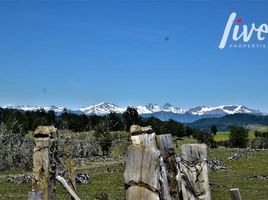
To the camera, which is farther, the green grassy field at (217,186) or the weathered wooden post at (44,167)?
the green grassy field at (217,186)

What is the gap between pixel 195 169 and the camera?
304 inches

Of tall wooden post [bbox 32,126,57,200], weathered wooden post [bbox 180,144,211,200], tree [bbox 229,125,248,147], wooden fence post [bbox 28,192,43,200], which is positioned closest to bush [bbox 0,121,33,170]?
tall wooden post [bbox 32,126,57,200]

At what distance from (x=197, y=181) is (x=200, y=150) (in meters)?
0.46

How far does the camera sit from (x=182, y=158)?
25.7 feet

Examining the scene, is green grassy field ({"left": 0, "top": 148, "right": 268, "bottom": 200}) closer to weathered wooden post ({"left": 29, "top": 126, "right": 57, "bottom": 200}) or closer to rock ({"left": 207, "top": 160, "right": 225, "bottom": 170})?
rock ({"left": 207, "top": 160, "right": 225, "bottom": 170})

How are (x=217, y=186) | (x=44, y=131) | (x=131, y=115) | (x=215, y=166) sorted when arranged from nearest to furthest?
(x=44, y=131) < (x=217, y=186) < (x=215, y=166) < (x=131, y=115)

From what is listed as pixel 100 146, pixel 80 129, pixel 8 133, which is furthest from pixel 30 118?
pixel 8 133

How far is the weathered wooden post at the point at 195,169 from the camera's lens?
7.66 meters

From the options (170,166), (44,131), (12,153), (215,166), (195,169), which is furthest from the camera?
(12,153)

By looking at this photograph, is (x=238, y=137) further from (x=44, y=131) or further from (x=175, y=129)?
(x=44, y=131)

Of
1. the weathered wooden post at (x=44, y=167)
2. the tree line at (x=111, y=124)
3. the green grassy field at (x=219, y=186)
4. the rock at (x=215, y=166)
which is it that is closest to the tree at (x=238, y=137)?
the tree line at (x=111, y=124)

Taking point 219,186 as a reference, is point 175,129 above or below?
above

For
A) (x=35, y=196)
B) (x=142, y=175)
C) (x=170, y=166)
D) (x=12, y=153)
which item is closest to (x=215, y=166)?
(x=12, y=153)

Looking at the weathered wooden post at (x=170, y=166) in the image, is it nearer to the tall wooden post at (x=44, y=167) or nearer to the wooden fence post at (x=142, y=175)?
the tall wooden post at (x=44, y=167)
